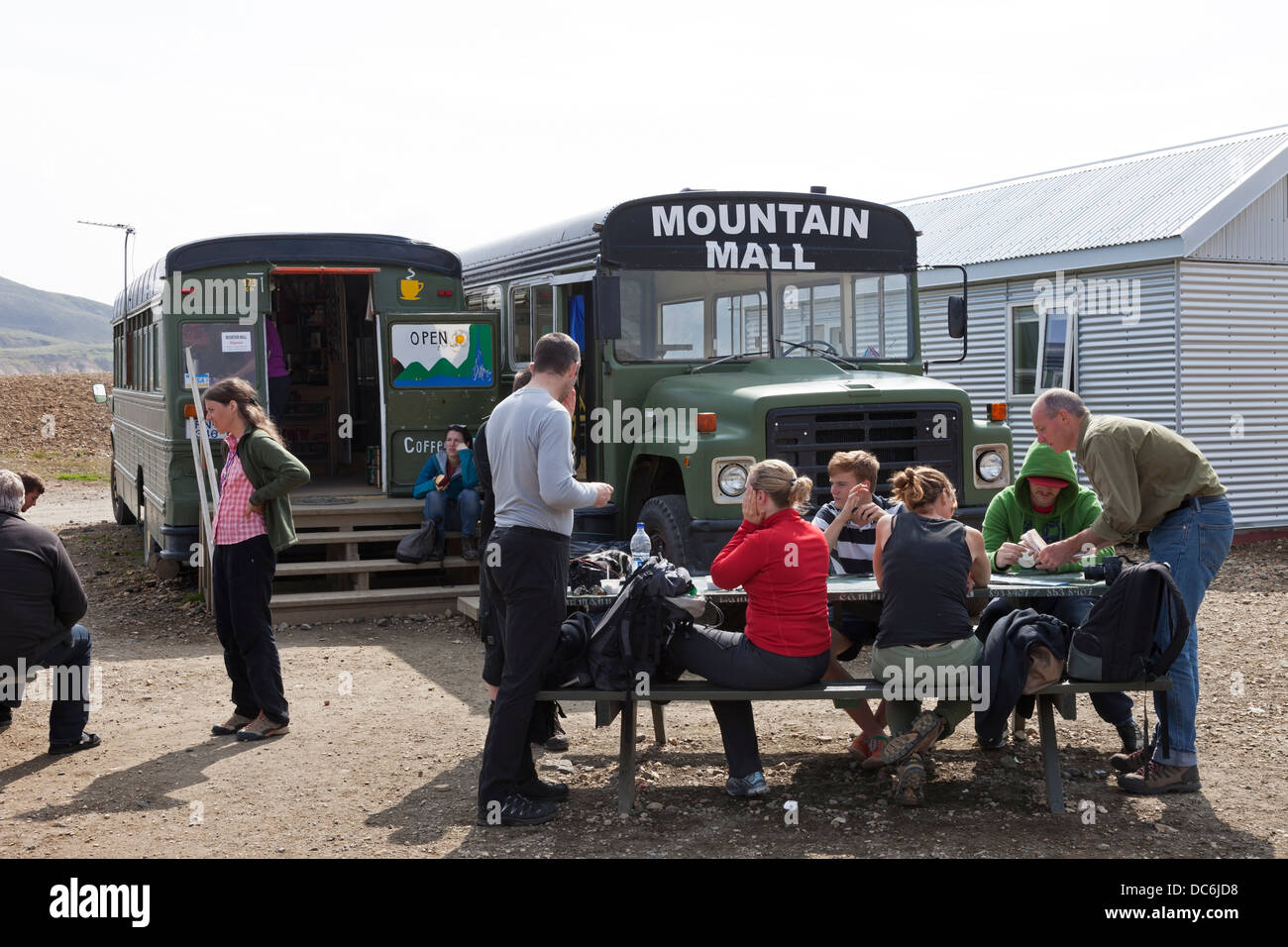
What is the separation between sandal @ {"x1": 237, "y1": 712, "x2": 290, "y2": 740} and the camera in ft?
21.9

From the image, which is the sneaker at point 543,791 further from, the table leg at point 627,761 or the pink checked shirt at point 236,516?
the pink checked shirt at point 236,516

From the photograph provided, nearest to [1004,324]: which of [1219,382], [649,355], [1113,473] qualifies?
[1219,382]

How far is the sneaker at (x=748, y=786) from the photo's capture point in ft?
17.7

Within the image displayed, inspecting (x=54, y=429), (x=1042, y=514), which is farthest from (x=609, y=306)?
(x=54, y=429)

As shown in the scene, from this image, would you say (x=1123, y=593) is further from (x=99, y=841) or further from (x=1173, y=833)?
(x=99, y=841)

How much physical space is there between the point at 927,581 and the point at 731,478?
8.85 feet

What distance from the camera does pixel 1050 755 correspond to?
5305 millimetres

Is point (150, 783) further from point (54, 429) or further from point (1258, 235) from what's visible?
point (54, 429)

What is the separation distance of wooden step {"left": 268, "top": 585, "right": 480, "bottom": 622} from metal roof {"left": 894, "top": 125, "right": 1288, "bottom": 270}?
8.28 m

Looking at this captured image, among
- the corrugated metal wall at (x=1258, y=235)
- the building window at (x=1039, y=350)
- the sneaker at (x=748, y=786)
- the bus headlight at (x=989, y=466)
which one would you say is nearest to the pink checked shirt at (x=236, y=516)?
the sneaker at (x=748, y=786)

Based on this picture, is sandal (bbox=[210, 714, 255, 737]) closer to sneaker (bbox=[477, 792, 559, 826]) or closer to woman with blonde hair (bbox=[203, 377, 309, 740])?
woman with blonde hair (bbox=[203, 377, 309, 740])

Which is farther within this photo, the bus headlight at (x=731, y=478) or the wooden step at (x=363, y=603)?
the wooden step at (x=363, y=603)

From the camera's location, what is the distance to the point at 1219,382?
13.8 metres

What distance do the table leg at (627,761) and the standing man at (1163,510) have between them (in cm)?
204
